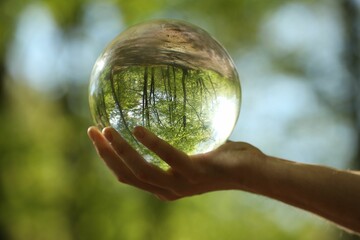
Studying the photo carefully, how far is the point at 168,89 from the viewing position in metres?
2.34

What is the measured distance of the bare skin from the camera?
7.84ft

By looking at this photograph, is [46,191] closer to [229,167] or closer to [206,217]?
[206,217]

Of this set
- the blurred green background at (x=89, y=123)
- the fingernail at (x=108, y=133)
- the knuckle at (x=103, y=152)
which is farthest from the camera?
the blurred green background at (x=89, y=123)

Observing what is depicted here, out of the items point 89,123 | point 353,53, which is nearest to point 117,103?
point 353,53

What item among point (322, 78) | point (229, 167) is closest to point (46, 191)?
point (322, 78)

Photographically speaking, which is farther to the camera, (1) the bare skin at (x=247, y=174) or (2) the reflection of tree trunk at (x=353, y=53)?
(2) the reflection of tree trunk at (x=353, y=53)

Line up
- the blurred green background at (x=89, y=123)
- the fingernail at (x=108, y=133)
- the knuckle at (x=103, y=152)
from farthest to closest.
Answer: the blurred green background at (x=89, y=123)
the knuckle at (x=103, y=152)
the fingernail at (x=108, y=133)

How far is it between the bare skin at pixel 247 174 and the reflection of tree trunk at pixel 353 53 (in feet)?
30.8

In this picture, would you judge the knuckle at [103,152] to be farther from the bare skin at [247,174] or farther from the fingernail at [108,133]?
the fingernail at [108,133]

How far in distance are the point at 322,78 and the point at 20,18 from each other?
6.38 metres

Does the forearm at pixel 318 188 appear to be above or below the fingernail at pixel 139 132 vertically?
below

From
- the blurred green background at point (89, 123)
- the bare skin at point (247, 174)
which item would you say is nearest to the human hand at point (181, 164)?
the bare skin at point (247, 174)

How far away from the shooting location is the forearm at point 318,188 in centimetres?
239

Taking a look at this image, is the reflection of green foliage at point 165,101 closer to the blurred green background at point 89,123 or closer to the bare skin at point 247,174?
the bare skin at point 247,174
